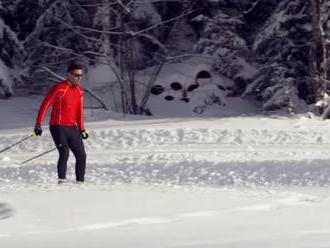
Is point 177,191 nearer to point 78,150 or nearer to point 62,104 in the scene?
point 78,150

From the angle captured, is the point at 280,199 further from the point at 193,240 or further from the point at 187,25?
the point at 187,25

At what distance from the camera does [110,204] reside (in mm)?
7258

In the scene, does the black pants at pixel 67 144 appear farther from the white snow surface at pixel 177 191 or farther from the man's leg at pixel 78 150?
the white snow surface at pixel 177 191

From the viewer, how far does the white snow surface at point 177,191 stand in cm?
629

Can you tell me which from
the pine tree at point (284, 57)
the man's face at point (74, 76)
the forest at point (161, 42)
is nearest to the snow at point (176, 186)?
the man's face at point (74, 76)

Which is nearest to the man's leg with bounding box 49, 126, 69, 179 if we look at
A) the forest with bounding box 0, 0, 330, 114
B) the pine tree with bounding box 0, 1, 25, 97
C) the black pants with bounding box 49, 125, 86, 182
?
the black pants with bounding box 49, 125, 86, 182

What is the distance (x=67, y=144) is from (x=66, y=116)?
356mm

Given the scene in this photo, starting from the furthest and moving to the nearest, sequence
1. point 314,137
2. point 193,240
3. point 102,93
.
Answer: point 102,93, point 314,137, point 193,240

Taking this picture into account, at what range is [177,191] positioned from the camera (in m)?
8.05

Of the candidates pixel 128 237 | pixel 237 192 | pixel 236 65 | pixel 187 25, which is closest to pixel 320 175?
pixel 237 192

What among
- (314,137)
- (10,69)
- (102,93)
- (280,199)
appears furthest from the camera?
(102,93)

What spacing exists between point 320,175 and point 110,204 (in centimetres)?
396

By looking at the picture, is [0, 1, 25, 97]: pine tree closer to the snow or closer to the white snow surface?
the snow

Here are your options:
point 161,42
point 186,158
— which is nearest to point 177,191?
point 186,158
